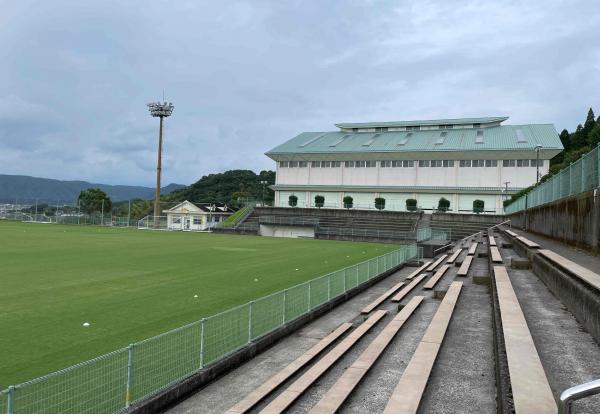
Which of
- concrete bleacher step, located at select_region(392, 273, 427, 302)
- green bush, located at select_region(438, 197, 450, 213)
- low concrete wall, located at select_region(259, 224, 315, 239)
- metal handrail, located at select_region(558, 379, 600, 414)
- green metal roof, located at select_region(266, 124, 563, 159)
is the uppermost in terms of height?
green metal roof, located at select_region(266, 124, 563, 159)

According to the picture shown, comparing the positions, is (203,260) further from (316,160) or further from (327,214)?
(316,160)

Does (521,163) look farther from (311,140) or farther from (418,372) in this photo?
(418,372)

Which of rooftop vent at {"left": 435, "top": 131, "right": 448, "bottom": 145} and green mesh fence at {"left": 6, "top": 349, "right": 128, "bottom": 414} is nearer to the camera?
green mesh fence at {"left": 6, "top": 349, "right": 128, "bottom": 414}

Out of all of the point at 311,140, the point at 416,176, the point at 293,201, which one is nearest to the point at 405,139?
the point at 416,176

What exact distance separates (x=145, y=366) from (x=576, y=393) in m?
6.66

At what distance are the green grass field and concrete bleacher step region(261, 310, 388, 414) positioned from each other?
13.1 feet

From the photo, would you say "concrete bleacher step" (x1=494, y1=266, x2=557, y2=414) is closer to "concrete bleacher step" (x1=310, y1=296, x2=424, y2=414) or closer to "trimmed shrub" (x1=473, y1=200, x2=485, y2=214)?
"concrete bleacher step" (x1=310, y1=296, x2=424, y2=414)

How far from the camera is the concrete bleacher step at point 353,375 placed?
5957 millimetres

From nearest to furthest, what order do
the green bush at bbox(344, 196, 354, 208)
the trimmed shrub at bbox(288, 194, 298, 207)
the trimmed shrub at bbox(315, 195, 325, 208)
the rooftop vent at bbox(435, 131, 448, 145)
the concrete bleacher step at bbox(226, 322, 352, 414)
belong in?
the concrete bleacher step at bbox(226, 322, 352, 414) < the green bush at bbox(344, 196, 354, 208) < the rooftop vent at bbox(435, 131, 448, 145) < the trimmed shrub at bbox(315, 195, 325, 208) < the trimmed shrub at bbox(288, 194, 298, 207)

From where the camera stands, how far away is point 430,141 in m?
68.1

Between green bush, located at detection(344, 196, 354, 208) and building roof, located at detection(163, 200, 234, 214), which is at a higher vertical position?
green bush, located at detection(344, 196, 354, 208)

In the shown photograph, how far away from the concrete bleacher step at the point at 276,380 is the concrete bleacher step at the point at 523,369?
11.2ft

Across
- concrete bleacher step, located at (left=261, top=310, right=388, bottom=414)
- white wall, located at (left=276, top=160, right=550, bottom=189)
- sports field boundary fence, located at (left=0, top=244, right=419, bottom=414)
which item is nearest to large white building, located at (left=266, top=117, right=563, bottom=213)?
white wall, located at (left=276, top=160, right=550, bottom=189)

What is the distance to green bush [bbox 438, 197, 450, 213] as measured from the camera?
59638 mm
